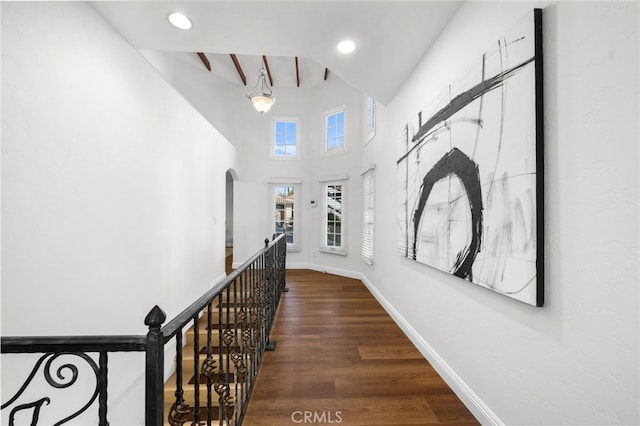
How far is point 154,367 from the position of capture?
80 centimetres

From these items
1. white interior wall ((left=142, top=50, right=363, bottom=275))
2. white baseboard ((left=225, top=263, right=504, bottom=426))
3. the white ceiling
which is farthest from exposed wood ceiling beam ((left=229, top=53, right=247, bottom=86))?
white baseboard ((left=225, top=263, right=504, bottom=426))

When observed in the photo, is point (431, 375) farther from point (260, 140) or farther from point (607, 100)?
point (260, 140)

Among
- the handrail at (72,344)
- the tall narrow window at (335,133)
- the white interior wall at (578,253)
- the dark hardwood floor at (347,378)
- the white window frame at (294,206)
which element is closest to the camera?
the handrail at (72,344)

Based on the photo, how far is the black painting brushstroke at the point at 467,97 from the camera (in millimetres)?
1321

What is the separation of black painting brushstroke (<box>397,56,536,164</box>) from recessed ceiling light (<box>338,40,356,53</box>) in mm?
906

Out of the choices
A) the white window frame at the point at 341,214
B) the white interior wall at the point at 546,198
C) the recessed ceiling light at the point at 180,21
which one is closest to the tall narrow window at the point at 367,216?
the white window frame at the point at 341,214

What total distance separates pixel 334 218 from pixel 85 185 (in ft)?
14.7

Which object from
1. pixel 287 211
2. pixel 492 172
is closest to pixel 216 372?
pixel 492 172

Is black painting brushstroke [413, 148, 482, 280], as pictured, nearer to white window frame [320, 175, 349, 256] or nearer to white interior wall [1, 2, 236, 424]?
white interior wall [1, 2, 236, 424]

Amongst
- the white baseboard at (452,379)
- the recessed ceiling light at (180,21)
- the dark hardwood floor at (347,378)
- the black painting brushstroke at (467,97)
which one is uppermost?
the recessed ceiling light at (180,21)

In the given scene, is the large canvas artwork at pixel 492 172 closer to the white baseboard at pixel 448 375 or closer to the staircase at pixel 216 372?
the white baseboard at pixel 448 375

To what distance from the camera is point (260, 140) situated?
614 cm

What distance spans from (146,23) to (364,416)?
317 cm

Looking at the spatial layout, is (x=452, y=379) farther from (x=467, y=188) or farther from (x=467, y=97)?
(x=467, y=97)
